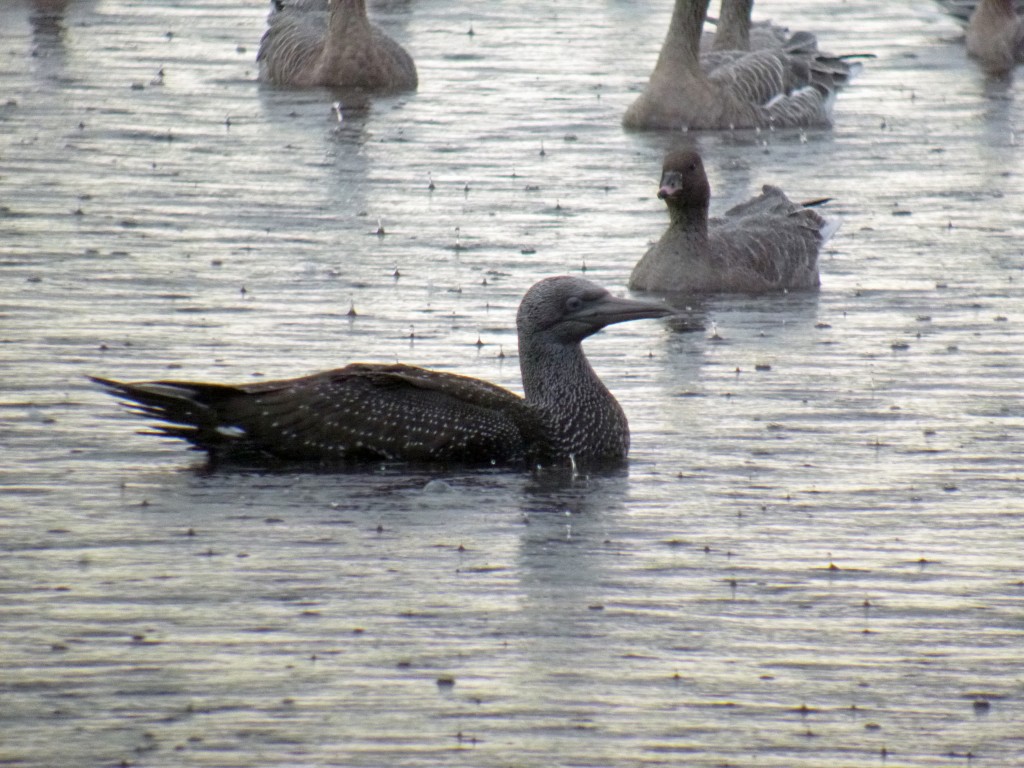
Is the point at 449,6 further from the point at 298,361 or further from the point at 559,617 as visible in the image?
the point at 559,617

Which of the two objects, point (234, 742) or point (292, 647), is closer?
point (234, 742)

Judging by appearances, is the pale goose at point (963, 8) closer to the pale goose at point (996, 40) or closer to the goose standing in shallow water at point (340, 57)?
the pale goose at point (996, 40)

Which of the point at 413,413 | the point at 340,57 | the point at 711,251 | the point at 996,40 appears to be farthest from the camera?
the point at 996,40

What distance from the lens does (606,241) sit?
1631 centimetres

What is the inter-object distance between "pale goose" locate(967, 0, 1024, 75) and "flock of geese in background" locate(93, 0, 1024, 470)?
2cm

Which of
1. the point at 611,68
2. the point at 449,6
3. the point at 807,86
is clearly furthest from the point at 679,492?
the point at 449,6

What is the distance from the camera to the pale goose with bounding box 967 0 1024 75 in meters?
25.9

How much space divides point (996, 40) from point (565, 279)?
16.2 metres

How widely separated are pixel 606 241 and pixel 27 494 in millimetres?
6965

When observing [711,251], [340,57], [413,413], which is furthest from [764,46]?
[413,413]

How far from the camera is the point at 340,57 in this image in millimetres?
23203

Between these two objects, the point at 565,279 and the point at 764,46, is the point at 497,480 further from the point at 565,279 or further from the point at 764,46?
the point at 764,46

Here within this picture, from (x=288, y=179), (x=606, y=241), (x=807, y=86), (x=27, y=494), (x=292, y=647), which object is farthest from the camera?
(x=807, y=86)

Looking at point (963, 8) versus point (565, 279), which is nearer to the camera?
point (565, 279)
